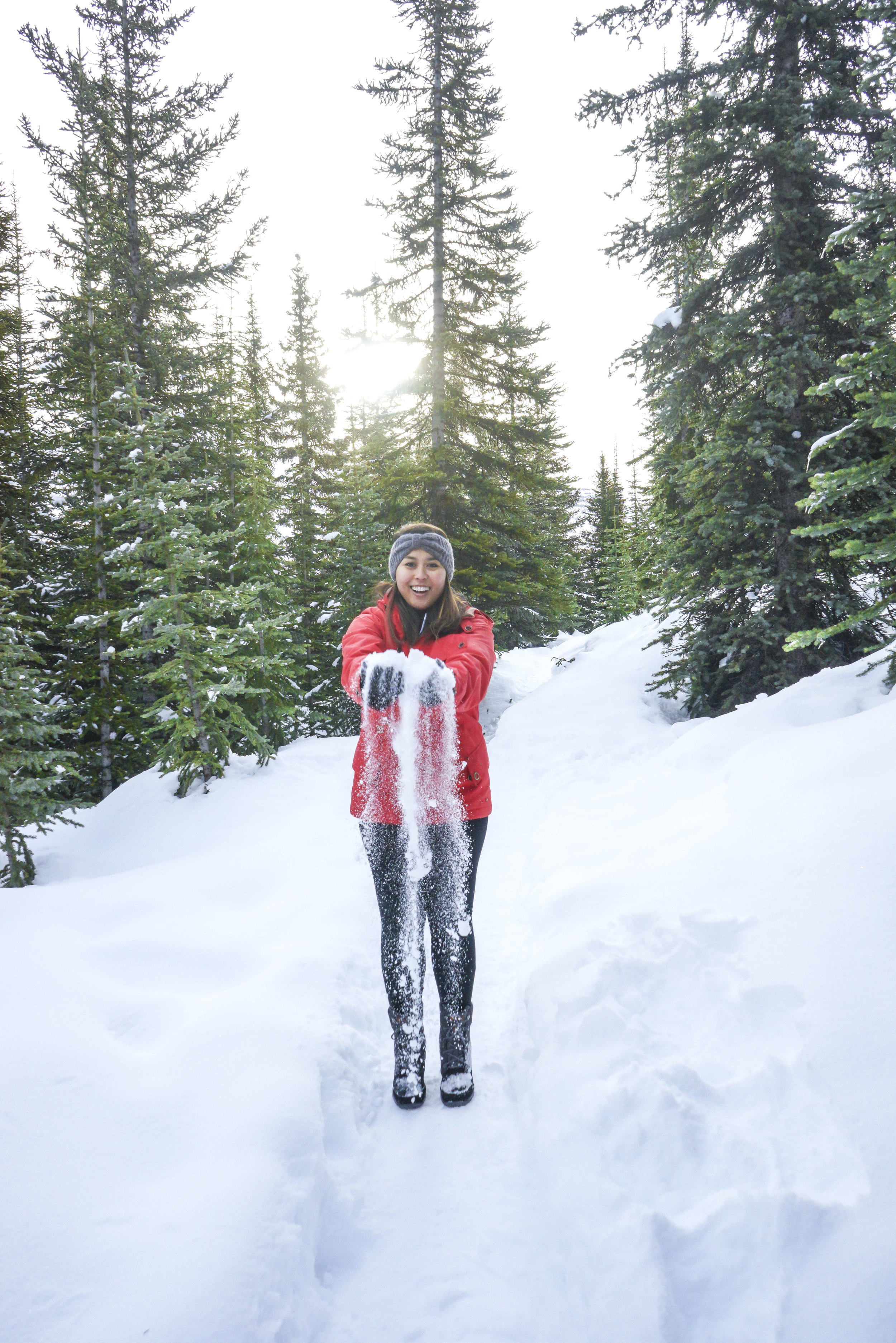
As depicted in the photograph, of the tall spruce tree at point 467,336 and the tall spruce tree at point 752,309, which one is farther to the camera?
the tall spruce tree at point 467,336

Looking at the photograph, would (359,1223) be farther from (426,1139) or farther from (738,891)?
(738,891)

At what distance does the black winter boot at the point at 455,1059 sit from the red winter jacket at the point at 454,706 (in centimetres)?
106

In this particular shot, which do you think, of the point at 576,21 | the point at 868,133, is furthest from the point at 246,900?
the point at 576,21

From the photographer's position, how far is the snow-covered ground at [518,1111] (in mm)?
2008

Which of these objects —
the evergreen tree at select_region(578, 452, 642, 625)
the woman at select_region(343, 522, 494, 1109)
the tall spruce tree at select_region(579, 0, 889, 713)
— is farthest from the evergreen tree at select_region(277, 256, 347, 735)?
the evergreen tree at select_region(578, 452, 642, 625)

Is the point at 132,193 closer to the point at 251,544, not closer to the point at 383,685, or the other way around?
the point at 251,544

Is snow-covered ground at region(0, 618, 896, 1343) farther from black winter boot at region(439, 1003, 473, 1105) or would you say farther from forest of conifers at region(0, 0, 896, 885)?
forest of conifers at region(0, 0, 896, 885)

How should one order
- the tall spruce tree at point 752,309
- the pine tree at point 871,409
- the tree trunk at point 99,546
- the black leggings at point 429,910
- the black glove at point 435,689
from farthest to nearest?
the tree trunk at point 99,546 < the tall spruce tree at point 752,309 < the pine tree at point 871,409 < the black leggings at point 429,910 < the black glove at point 435,689

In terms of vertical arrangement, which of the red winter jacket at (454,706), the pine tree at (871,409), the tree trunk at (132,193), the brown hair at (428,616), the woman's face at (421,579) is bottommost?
the red winter jacket at (454,706)

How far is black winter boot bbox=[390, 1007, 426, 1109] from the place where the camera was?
3.06 m

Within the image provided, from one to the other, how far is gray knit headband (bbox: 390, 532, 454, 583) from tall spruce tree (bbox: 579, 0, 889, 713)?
5723 millimetres

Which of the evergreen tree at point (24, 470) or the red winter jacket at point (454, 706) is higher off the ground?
the evergreen tree at point (24, 470)

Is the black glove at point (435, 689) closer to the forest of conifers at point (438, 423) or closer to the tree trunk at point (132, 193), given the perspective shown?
the forest of conifers at point (438, 423)

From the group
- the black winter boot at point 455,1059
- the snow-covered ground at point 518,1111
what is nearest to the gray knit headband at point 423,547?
the black winter boot at point 455,1059
